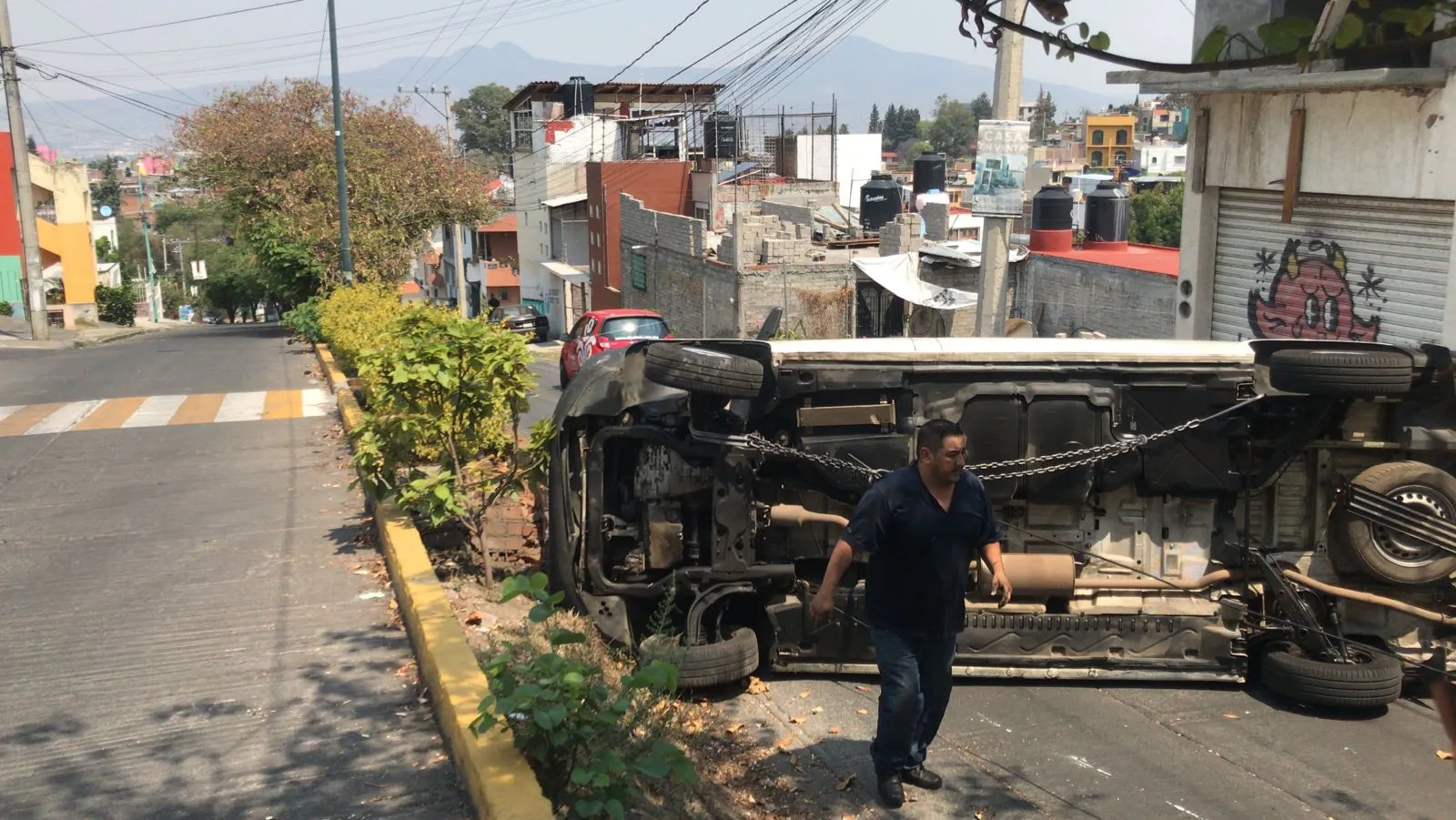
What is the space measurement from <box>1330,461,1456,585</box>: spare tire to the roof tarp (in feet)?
54.2

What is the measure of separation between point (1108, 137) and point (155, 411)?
123 metres

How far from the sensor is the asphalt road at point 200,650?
4.73 meters

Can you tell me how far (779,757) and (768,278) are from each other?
936 inches

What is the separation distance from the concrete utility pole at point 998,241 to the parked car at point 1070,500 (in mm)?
5069

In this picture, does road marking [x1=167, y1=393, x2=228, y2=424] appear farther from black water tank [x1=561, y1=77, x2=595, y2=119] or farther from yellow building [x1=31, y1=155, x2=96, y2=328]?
black water tank [x1=561, y1=77, x2=595, y2=119]

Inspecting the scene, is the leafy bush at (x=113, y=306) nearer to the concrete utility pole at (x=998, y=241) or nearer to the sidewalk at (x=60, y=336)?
the sidewalk at (x=60, y=336)

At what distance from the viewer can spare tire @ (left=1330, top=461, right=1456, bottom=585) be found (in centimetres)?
626

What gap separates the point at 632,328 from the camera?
21.4 metres

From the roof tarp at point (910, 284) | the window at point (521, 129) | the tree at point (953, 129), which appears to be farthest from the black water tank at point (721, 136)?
the tree at point (953, 129)

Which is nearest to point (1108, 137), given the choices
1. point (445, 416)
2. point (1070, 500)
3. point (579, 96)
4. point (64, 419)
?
point (579, 96)

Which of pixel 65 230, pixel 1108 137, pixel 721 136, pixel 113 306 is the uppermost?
pixel 1108 137

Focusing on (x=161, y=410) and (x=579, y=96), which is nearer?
(x=161, y=410)

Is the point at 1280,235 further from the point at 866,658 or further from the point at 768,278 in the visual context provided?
the point at 768,278

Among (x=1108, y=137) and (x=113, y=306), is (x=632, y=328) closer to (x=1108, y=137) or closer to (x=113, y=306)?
(x=113, y=306)
